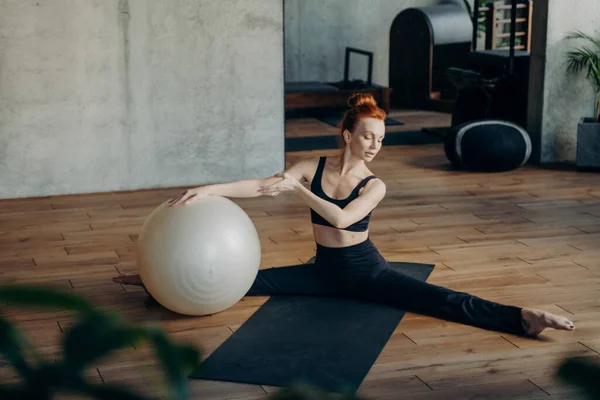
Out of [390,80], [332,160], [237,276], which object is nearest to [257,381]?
[237,276]

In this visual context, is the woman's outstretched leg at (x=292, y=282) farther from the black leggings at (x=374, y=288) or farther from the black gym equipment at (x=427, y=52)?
the black gym equipment at (x=427, y=52)

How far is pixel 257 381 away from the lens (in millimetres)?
2564

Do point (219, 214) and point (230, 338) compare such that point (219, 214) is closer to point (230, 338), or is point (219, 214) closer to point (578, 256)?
point (230, 338)

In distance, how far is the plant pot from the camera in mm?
5754

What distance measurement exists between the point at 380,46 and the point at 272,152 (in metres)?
4.53

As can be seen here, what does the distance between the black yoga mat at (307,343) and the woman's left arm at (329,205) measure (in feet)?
1.18

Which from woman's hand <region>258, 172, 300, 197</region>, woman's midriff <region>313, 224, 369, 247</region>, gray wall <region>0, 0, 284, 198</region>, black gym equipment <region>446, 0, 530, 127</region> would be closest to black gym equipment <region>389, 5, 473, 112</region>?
black gym equipment <region>446, 0, 530, 127</region>

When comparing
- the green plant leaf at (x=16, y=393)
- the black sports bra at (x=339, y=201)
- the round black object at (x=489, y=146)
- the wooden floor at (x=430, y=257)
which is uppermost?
the green plant leaf at (x=16, y=393)

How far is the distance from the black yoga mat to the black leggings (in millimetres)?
46

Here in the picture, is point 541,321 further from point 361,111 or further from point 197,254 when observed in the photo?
point 197,254

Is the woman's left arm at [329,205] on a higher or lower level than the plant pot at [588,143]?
higher

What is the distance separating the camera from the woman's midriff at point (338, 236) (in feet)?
10.3

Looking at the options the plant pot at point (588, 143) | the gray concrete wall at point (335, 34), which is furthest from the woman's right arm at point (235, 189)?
the gray concrete wall at point (335, 34)

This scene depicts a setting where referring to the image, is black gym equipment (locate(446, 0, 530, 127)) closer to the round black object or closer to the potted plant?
the potted plant
